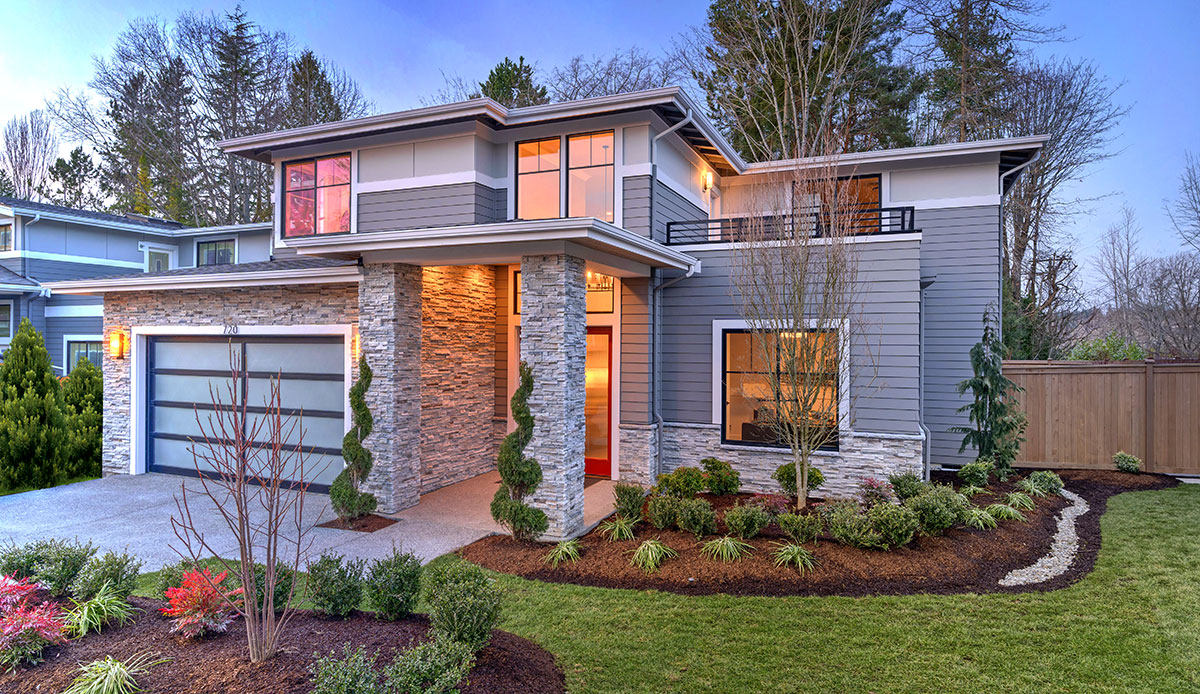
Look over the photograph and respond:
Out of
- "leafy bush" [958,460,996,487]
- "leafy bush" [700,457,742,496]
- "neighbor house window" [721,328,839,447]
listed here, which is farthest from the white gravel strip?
"leafy bush" [700,457,742,496]

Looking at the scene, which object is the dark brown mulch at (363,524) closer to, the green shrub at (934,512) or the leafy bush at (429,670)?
the leafy bush at (429,670)

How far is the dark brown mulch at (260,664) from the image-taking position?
3041mm

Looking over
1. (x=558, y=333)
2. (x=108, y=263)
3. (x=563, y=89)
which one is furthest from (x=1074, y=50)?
(x=108, y=263)

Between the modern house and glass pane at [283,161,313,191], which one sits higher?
glass pane at [283,161,313,191]

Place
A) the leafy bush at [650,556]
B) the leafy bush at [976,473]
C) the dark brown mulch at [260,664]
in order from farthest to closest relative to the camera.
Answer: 1. the leafy bush at [976,473]
2. the leafy bush at [650,556]
3. the dark brown mulch at [260,664]

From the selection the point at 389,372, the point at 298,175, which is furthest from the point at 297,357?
the point at 298,175

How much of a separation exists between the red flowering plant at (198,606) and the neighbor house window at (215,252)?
19490mm

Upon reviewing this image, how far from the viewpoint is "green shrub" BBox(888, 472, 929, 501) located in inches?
280

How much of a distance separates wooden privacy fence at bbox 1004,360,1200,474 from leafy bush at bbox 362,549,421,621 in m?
10.3

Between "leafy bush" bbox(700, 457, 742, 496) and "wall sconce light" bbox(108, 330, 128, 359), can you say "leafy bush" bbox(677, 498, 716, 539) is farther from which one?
"wall sconce light" bbox(108, 330, 128, 359)

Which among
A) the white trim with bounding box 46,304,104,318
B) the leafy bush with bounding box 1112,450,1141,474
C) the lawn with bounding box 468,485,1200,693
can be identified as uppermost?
the white trim with bounding box 46,304,104,318

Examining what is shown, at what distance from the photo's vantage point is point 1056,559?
589 centimetres

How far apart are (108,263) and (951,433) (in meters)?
24.5

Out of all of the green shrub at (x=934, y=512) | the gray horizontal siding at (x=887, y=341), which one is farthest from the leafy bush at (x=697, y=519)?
the gray horizontal siding at (x=887, y=341)
